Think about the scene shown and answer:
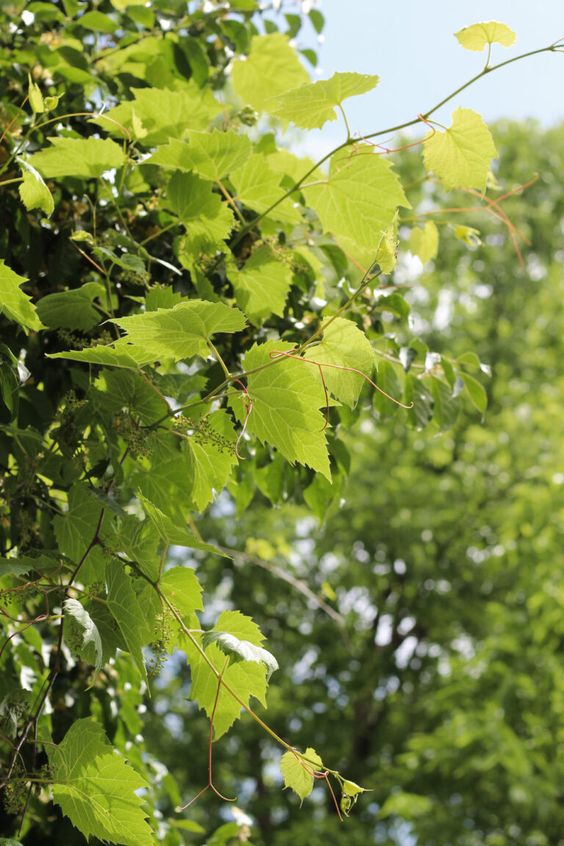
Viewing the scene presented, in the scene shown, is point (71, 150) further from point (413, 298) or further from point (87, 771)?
point (413, 298)

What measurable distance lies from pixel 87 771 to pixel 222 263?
0.83 metres

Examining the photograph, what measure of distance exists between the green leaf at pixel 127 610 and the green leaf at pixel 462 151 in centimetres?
76

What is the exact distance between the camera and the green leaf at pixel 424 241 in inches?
77.7

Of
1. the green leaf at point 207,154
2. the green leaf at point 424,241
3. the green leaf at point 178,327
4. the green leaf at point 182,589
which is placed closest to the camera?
the green leaf at point 178,327

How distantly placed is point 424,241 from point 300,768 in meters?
1.13

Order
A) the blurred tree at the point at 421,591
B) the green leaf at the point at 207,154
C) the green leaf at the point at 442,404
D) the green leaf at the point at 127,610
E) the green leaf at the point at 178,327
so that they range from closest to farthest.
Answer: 1. the green leaf at the point at 178,327
2. the green leaf at the point at 127,610
3. the green leaf at the point at 207,154
4. the green leaf at the point at 442,404
5. the blurred tree at the point at 421,591

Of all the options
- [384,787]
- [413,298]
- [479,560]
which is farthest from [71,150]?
[413,298]

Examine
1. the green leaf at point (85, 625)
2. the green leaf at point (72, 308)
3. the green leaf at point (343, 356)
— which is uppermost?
the green leaf at point (343, 356)

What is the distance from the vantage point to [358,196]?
4.76ft

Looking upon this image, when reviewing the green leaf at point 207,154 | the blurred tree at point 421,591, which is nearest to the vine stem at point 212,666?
the green leaf at point 207,154

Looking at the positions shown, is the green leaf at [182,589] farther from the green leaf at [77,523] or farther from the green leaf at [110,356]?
the green leaf at [110,356]

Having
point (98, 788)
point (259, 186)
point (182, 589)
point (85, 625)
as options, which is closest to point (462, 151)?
point (259, 186)

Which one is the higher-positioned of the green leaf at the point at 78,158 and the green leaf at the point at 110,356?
the green leaf at the point at 78,158

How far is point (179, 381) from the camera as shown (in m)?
1.45
